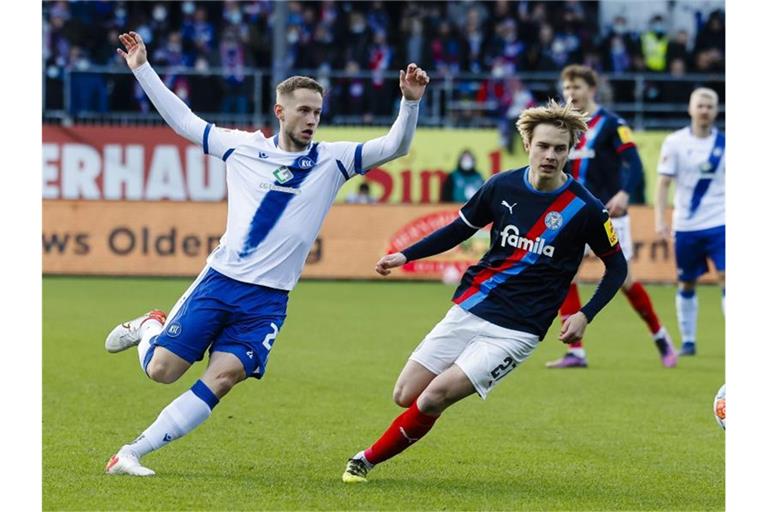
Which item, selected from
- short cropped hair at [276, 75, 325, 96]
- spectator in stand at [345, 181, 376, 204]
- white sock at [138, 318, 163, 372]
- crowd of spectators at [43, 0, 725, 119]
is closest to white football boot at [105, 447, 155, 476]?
white sock at [138, 318, 163, 372]

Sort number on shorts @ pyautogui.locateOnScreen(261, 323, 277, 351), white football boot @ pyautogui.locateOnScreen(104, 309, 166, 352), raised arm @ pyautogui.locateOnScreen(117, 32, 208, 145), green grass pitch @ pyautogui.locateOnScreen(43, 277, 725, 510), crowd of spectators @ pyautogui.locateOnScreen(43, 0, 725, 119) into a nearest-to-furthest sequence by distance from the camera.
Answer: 1. green grass pitch @ pyautogui.locateOnScreen(43, 277, 725, 510)
2. number on shorts @ pyautogui.locateOnScreen(261, 323, 277, 351)
3. raised arm @ pyautogui.locateOnScreen(117, 32, 208, 145)
4. white football boot @ pyautogui.locateOnScreen(104, 309, 166, 352)
5. crowd of spectators @ pyautogui.locateOnScreen(43, 0, 725, 119)

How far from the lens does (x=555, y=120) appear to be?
23.5 ft

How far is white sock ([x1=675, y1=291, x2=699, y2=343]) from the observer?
13555 mm

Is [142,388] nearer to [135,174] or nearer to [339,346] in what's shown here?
[339,346]

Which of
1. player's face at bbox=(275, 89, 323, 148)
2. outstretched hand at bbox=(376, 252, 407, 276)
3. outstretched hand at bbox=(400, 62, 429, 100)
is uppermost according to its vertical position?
outstretched hand at bbox=(400, 62, 429, 100)

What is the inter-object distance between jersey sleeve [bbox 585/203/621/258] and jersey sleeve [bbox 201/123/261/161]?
1869 millimetres

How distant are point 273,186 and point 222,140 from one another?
434 mm

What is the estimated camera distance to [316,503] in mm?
6574

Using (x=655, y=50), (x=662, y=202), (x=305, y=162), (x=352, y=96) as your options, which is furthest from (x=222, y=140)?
(x=655, y=50)

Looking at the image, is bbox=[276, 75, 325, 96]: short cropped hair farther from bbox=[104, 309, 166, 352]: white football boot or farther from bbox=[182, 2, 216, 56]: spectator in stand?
bbox=[182, 2, 216, 56]: spectator in stand

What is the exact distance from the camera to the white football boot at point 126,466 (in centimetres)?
709

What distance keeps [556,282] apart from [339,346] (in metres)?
6.68

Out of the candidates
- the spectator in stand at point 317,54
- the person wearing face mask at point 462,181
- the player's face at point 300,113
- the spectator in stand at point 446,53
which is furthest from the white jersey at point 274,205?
the spectator in stand at point 446,53
